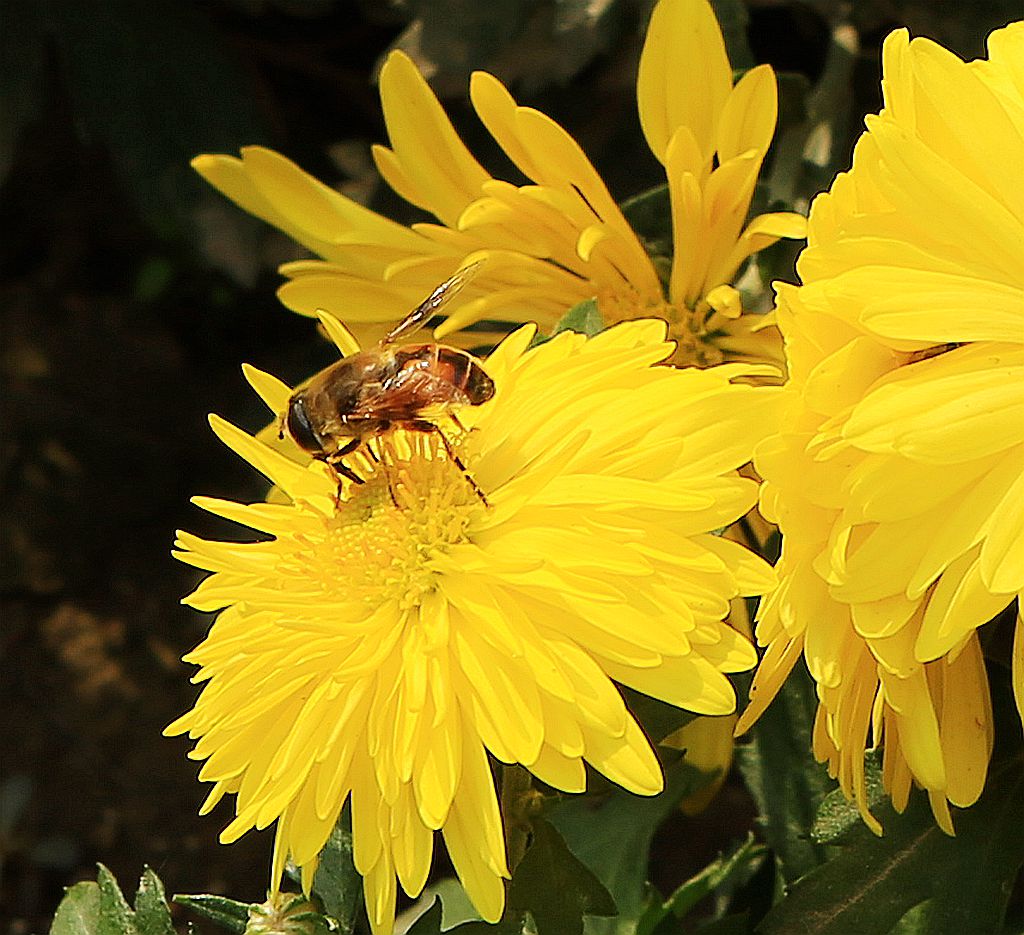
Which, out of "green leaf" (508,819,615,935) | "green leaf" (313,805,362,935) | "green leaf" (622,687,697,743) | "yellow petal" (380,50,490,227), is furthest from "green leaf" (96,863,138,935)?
"yellow petal" (380,50,490,227)

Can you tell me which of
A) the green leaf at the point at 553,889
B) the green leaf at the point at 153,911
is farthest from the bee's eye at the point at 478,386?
the green leaf at the point at 153,911

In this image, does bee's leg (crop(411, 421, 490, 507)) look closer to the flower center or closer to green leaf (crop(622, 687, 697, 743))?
the flower center

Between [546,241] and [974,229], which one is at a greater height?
[546,241]

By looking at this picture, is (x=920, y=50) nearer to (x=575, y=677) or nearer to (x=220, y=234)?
(x=575, y=677)

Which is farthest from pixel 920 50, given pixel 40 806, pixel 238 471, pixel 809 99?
pixel 40 806

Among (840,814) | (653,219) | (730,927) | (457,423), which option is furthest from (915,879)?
(653,219)

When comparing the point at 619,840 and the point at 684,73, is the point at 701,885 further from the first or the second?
the point at 684,73
